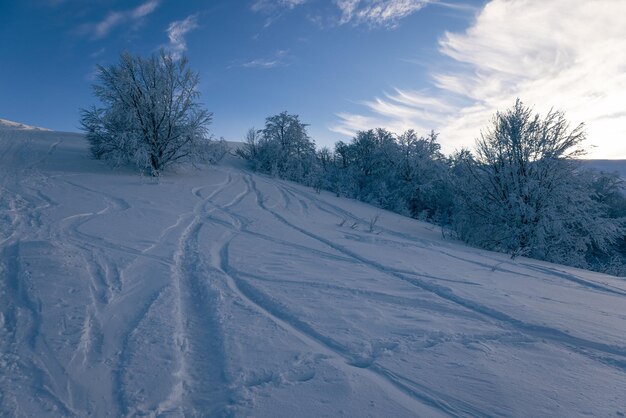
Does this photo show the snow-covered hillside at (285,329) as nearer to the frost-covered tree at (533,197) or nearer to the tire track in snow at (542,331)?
the tire track in snow at (542,331)

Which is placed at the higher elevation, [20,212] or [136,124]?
[136,124]

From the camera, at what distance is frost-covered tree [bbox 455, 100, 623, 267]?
33.3 ft

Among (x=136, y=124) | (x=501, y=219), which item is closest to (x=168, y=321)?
(x=501, y=219)

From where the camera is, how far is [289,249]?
18.2 ft

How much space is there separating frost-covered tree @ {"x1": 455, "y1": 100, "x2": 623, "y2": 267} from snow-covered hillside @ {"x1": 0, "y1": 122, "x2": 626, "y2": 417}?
4798 millimetres

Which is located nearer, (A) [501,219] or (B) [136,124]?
(A) [501,219]

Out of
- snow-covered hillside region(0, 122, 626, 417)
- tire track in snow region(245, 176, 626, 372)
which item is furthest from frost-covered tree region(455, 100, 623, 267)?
tire track in snow region(245, 176, 626, 372)

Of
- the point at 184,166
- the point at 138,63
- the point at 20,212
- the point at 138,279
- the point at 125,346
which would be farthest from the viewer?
the point at 184,166

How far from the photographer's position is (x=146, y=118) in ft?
43.2

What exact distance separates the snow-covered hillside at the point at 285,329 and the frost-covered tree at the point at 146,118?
297 inches

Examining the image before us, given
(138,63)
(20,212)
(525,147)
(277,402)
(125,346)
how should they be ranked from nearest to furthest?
1. (277,402)
2. (125,346)
3. (20,212)
4. (525,147)
5. (138,63)

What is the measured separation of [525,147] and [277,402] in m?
11.6

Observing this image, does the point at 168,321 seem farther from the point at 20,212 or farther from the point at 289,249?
the point at 20,212

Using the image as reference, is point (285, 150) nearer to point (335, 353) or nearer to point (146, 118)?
point (146, 118)
